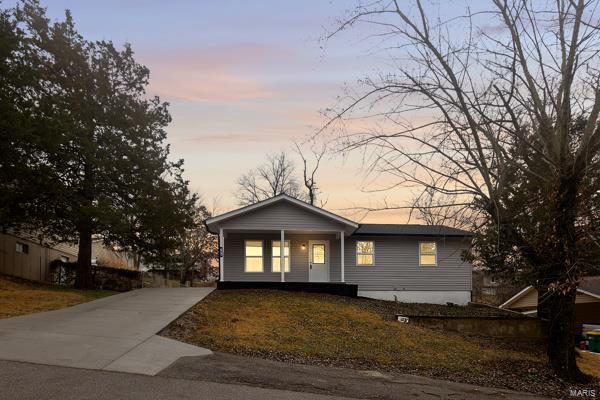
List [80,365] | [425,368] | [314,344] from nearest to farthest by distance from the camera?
[80,365]
[425,368]
[314,344]

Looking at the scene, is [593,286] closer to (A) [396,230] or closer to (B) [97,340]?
(A) [396,230]

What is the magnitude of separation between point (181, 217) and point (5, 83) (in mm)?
8523

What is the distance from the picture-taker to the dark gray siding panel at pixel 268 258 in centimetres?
2417

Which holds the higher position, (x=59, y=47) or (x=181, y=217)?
(x=59, y=47)

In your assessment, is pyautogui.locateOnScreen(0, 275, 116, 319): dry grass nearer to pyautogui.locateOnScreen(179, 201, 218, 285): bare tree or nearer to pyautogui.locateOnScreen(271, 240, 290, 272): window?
pyautogui.locateOnScreen(271, 240, 290, 272): window

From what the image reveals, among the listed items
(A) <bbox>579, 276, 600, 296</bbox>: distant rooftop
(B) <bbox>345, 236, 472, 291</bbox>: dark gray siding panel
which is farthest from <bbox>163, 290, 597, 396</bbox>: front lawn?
(A) <bbox>579, 276, 600, 296</bbox>: distant rooftop

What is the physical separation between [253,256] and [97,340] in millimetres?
14915

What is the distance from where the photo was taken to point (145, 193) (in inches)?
875

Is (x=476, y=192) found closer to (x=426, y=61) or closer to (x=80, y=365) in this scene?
(x=426, y=61)

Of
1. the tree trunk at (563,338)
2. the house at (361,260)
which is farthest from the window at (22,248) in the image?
the tree trunk at (563,338)

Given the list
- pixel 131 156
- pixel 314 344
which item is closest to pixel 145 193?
pixel 131 156

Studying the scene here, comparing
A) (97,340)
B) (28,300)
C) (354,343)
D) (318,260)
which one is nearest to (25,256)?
(28,300)

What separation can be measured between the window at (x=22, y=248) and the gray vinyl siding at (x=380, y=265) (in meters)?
10.1

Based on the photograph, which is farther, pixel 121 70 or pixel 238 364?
pixel 121 70
